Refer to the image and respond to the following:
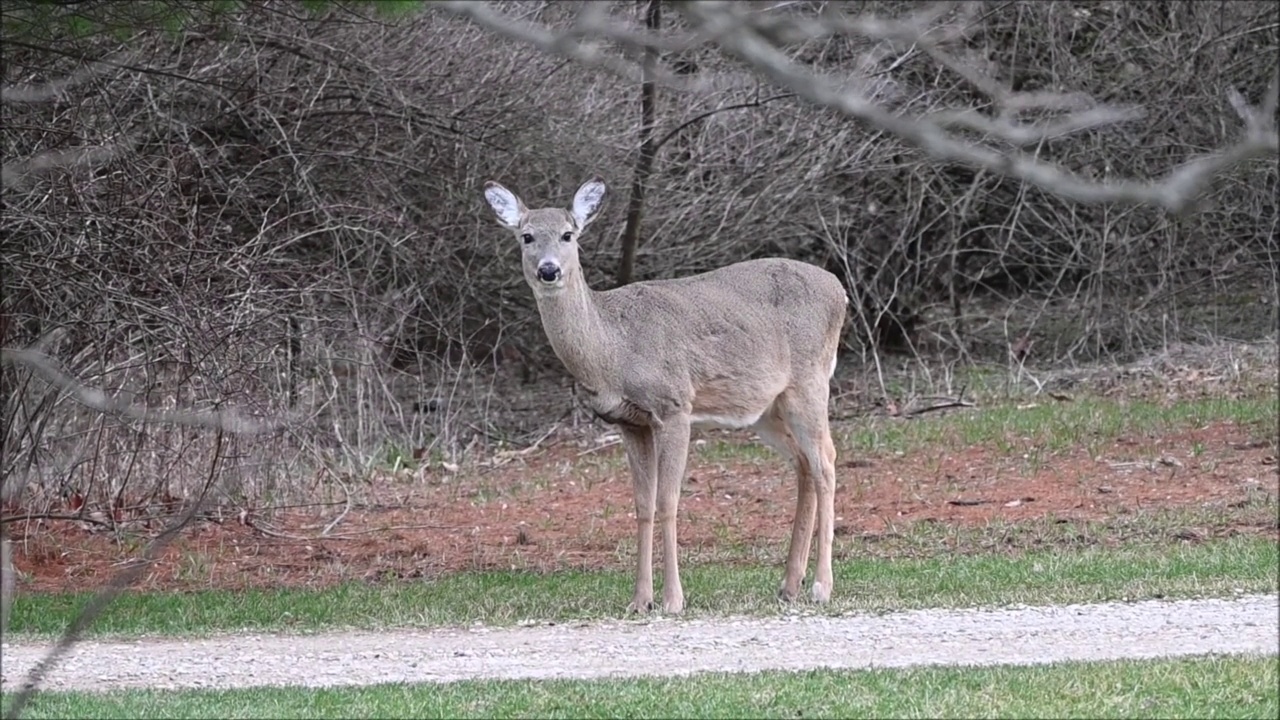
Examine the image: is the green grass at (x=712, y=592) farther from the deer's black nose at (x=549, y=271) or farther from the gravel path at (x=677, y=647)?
the deer's black nose at (x=549, y=271)

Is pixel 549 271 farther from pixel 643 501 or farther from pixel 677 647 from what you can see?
pixel 677 647

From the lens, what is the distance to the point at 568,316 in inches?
366

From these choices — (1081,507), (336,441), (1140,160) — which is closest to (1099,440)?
(1081,507)

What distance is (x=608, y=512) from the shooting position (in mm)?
13250

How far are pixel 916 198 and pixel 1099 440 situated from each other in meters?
4.71

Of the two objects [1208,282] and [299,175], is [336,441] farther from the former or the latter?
[1208,282]

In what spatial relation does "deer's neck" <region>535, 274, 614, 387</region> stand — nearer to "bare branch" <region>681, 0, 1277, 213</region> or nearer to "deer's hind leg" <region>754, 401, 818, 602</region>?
"deer's hind leg" <region>754, 401, 818, 602</region>

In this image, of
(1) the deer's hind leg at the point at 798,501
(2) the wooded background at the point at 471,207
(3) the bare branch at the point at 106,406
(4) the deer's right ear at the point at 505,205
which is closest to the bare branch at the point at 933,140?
(3) the bare branch at the point at 106,406

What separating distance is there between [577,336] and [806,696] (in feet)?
9.50

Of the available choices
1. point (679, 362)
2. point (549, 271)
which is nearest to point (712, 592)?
point (679, 362)

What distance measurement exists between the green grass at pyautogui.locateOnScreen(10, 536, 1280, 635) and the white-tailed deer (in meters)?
0.38

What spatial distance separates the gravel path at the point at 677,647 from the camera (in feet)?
25.6

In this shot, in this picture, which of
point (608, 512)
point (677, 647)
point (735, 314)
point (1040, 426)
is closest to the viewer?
point (677, 647)

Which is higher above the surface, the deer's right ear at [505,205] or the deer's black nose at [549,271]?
the deer's right ear at [505,205]
